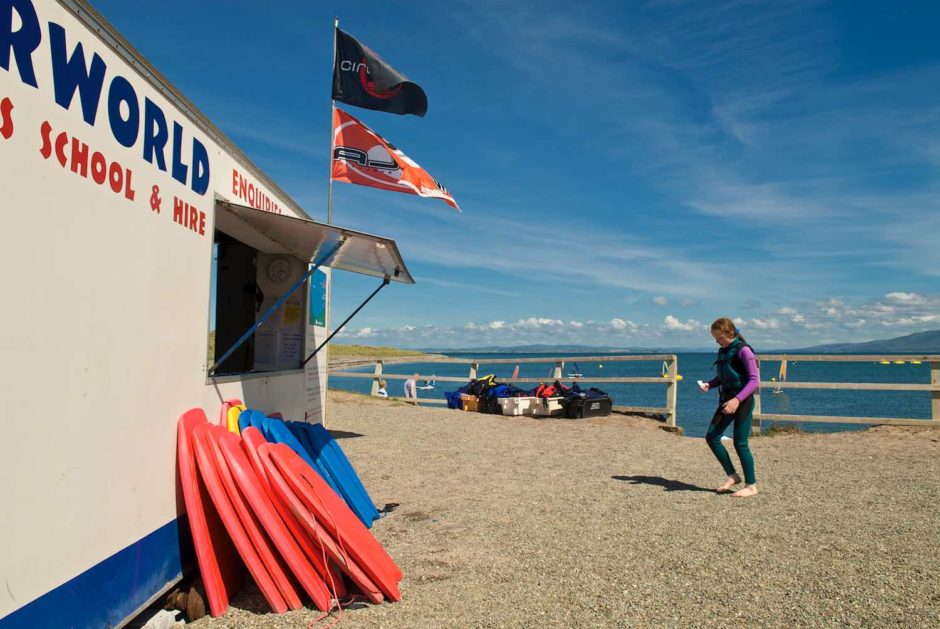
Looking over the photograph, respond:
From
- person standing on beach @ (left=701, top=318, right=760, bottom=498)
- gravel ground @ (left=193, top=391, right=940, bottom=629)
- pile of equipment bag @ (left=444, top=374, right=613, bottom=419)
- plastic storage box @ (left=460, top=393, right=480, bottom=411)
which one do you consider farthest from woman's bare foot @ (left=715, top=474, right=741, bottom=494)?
plastic storage box @ (left=460, top=393, right=480, bottom=411)

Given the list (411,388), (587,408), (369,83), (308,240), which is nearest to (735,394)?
(308,240)

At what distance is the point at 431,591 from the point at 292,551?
88 cm

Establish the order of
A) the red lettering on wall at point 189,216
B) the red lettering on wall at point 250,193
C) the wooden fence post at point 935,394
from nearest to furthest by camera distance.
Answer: the red lettering on wall at point 189,216
the red lettering on wall at point 250,193
the wooden fence post at point 935,394

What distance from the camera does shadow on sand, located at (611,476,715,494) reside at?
6.78m

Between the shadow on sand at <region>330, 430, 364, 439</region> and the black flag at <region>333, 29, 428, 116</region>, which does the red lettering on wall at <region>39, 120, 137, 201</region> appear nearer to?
the black flag at <region>333, 29, 428, 116</region>

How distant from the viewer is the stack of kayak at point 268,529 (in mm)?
3701

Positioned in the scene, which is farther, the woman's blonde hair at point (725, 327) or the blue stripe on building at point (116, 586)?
the woman's blonde hair at point (725, 327)

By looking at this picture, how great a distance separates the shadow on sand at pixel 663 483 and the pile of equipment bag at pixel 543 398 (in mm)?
6033

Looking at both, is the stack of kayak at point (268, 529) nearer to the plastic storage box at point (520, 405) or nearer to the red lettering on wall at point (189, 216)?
the red lettering on wall at point (189, 216)

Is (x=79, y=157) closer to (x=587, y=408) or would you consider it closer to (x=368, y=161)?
(x=368, y=161)

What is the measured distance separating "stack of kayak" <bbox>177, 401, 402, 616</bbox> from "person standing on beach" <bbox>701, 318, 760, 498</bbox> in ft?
12.0

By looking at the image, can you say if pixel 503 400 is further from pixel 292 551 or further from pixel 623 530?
pixel 292 551

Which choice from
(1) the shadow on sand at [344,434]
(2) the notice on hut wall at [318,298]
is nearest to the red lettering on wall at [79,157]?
(2) the notice on hut wall at [318,298]

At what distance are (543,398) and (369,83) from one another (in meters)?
7.31
